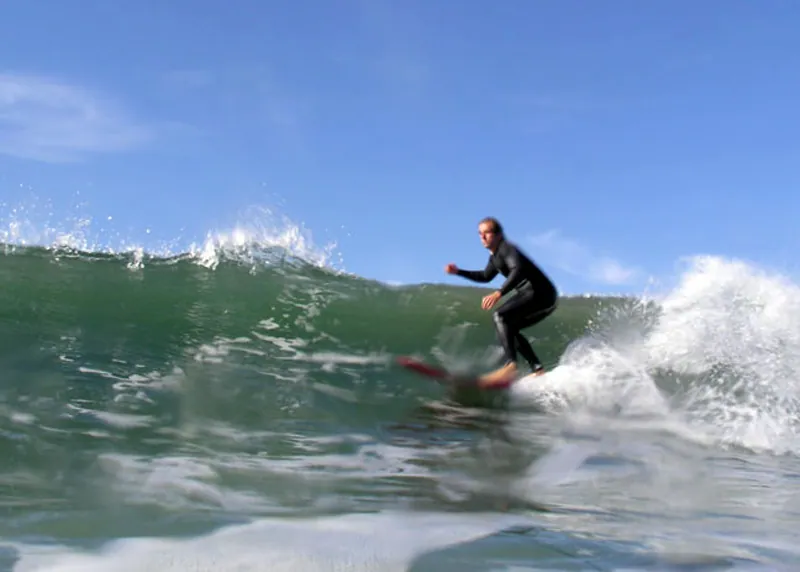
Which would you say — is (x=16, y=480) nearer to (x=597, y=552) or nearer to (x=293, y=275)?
(x=597, y=552)

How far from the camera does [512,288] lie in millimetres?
7371

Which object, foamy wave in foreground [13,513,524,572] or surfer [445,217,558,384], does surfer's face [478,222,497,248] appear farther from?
foamy wave in foreground [13,513,524,572]

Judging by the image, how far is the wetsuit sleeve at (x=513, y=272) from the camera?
7.30 metres

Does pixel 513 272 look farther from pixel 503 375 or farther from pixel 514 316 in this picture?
pixel 503 375

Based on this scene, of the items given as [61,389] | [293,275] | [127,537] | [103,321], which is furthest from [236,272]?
[127,537]

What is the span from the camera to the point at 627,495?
4.17 meters

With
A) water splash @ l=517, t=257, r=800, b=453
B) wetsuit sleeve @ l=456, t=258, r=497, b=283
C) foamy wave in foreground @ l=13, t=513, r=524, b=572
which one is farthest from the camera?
wetsuit sleeve @ l=456, t=258, r=497, b=283

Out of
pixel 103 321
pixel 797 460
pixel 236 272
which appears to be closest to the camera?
pixel 797 460

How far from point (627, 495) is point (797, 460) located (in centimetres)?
242

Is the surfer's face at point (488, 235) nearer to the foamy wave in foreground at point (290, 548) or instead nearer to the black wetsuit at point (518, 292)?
the black wetsuit at point (518, 292)

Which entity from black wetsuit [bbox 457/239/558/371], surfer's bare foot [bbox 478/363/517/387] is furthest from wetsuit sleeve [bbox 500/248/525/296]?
surfer's bare foot [bbox 478/363/517/387]

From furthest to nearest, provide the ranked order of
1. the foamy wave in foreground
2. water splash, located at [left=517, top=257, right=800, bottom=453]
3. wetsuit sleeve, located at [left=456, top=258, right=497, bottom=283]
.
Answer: wetsuit sleeve, located at [left=456, top=258, right=497, bottom=283] < water splash, located at [left=517, top=257, right=800, bottom=453] < the foamy wave in foreground

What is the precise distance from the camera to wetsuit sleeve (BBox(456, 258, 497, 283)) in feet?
24.6

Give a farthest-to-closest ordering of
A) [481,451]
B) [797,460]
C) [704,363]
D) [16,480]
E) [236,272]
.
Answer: [236,272] < [704,363] < [797,460] < [481,451] < [16,480]
